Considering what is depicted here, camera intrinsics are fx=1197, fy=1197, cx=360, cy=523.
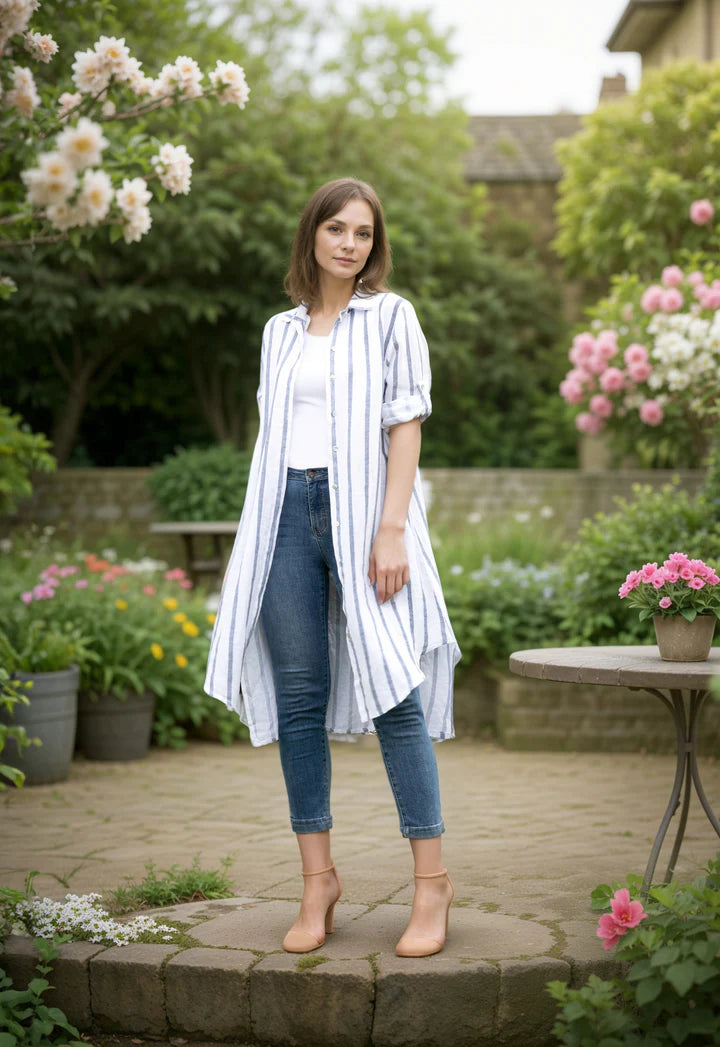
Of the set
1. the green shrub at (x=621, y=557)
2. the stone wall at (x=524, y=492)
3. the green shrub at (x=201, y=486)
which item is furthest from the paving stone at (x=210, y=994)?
the green shrub at (x=201, y=486)

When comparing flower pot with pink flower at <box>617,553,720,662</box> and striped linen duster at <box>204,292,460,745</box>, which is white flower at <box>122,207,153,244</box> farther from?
flower pot with pink flower at <box>617,553,720,662</box>

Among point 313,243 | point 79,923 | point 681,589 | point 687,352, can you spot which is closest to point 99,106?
point 313,243

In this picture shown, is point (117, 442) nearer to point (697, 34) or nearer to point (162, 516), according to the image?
point (162, 516)

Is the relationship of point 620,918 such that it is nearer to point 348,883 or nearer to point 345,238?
point 348,883

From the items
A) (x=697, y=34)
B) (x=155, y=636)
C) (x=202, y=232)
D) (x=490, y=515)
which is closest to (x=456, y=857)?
(x=155, y=636)

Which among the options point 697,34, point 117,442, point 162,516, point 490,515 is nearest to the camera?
point 490,515

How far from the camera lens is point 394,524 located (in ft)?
9.20

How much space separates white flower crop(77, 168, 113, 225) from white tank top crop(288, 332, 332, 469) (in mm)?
764

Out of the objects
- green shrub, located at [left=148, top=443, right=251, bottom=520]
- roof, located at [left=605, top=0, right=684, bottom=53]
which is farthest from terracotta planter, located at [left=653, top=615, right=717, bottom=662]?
roof, located at [left=605, top=0, right=684, bottom=53]

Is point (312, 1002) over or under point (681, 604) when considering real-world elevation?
under

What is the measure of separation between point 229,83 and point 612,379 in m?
6.38

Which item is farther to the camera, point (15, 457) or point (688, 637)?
point (15, 457)

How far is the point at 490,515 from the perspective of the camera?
10.6m

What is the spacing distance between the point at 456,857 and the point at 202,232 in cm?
836
